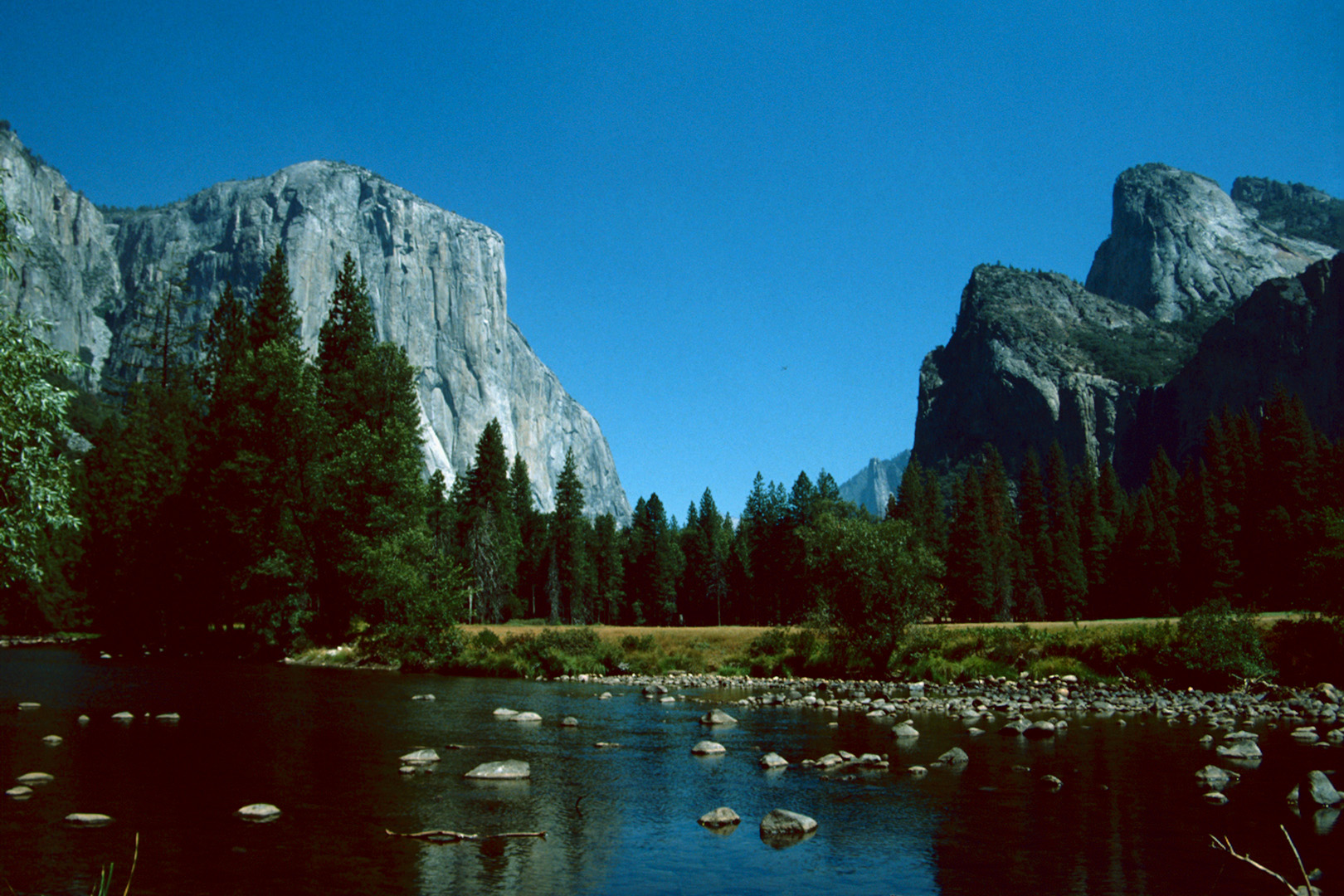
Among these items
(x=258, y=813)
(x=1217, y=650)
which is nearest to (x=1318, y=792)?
(x=258, y=813)

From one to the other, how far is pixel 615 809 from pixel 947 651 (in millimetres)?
29267

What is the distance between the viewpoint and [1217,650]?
3322 centimetres

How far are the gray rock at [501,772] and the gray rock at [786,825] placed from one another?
546 cm

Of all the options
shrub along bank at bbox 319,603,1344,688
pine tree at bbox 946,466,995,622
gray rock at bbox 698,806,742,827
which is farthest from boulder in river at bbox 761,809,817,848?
pine tree at bbox 946,466,995,622

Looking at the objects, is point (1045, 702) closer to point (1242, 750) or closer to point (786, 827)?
point (1242, 750)

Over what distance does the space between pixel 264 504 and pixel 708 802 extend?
40.0 m

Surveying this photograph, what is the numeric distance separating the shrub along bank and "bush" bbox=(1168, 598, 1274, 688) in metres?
0.04

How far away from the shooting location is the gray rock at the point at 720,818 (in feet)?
43.2

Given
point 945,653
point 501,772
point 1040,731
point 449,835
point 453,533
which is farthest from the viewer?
point 453,533

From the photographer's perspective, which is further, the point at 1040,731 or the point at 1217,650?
the point at 1217,650

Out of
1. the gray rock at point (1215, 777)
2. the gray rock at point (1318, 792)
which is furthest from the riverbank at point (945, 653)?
the gray rock at point (1318, 792)

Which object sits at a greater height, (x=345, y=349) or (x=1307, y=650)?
(x=345, y=349)

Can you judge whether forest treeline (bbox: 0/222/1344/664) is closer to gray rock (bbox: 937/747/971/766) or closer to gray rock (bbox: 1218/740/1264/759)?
gray rock (bbox: 1218/740/1264/759)

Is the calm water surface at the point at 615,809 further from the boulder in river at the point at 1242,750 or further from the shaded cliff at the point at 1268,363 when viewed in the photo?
the shaded cliff at the point at 1268,363
